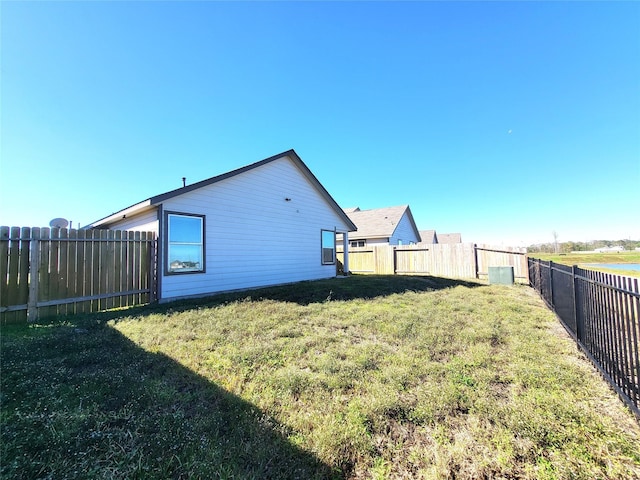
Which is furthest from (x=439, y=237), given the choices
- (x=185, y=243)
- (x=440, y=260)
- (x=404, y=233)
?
(x=185, y=243)

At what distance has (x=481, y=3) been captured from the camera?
7.62 m

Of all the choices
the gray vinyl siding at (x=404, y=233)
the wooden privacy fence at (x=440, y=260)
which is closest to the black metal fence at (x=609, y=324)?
the wooden privacy fence at (x=440, y=260)

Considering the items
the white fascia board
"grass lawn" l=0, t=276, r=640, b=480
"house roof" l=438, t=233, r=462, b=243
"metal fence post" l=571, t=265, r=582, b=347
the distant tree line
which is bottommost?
"grass lawn" l=0, t=276, r=640, b=480

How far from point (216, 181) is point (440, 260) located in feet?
42.4

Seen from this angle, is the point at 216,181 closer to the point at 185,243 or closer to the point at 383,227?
the point at 185,243

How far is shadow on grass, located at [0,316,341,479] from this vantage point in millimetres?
1647

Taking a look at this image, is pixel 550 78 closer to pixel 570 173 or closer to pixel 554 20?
pixel 554 20

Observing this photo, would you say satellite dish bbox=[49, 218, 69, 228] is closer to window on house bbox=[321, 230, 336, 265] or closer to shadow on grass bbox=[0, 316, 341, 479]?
shadow on grass bbox=[0, 316, 341, 479]

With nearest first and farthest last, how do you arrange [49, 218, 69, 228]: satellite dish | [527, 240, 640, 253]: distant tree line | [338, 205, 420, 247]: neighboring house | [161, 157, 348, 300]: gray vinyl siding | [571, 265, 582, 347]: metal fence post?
[571, 265, 582, 347]: metal fence post < [161, 157, 348, 300]: gray vinyl siding < [49, 218, 69, 228]: satellite dish < [338, 205, 420, 247]: neighboring house < [527, 240, 640, 253]: distant tree line

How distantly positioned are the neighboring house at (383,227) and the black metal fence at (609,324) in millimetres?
18283

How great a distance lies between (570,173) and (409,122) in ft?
40.1

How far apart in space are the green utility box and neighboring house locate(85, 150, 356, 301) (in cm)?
733

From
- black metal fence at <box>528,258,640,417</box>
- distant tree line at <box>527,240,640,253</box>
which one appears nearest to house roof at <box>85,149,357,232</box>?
black metal fence at <box>528,258,640,417</box>

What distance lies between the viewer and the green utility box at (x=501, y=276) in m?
11.1
